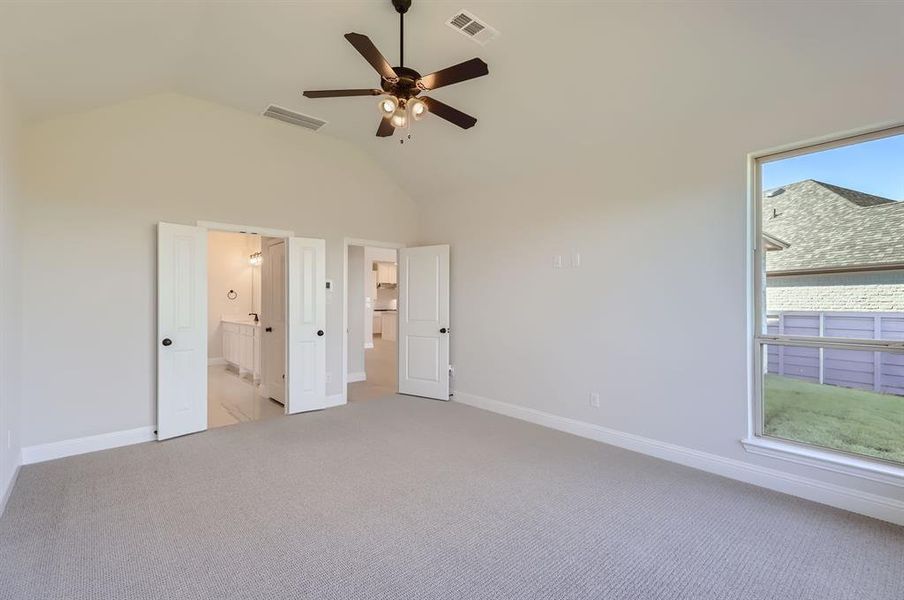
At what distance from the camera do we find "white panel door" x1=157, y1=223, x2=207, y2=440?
3.97 m

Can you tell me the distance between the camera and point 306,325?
504cm

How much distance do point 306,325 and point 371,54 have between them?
3.50 metres

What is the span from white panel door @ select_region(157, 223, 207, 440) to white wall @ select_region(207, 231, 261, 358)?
4.27 metres

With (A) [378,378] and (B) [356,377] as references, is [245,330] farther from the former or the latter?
(A) [378,378]

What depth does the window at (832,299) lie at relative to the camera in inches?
108

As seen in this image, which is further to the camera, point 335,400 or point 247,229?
point 335,400

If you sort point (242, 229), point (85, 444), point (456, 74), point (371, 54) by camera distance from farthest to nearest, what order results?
point (242, 229), point (85, 444), point (456, 74), point (371, 54)

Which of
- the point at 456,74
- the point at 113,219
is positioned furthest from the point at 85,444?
the point at 456,74

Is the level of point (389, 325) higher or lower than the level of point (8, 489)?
higher

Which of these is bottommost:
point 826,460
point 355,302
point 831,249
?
point 826,460

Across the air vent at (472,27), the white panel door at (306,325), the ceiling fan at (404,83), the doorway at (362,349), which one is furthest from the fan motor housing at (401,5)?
the doorway at (362,349)

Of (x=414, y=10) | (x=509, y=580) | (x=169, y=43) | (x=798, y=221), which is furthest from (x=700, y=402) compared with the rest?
(x=169, y=43)

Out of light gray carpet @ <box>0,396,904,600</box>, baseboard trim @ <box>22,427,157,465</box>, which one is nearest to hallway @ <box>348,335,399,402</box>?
light gray carpet @ <box>0,396,904,600</box>

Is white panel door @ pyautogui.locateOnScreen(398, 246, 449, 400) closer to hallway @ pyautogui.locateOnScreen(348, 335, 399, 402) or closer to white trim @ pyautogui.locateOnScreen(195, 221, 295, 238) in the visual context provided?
hallway @ pyautogui.locateOnScreen(348, 335, 399, 402)
